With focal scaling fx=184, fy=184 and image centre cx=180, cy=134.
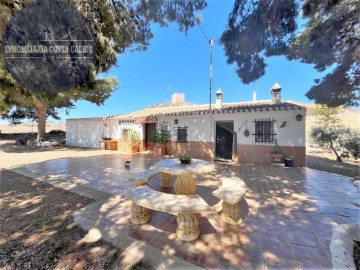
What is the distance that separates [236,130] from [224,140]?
3.64ft

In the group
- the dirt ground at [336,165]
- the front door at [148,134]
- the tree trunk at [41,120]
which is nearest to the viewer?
the dirt ground at [336,165]

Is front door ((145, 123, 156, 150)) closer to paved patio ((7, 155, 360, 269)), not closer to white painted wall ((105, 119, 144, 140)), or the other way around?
white painted wall ((105, 119, 144, 140))

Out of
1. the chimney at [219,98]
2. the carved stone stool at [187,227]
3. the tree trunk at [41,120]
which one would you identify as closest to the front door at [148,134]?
the chimney at [219,98]

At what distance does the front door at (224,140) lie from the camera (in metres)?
12.2

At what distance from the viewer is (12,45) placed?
5332 millimetres

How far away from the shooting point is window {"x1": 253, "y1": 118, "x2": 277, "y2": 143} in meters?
10.8

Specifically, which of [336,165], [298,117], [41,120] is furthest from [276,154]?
[41,120]

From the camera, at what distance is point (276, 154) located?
10.4m

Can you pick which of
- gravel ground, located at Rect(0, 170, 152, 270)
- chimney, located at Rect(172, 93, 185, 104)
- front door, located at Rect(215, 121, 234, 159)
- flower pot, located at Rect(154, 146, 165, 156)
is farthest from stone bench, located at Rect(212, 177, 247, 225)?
chimney, located at Rect(172, 93, 185, 104)

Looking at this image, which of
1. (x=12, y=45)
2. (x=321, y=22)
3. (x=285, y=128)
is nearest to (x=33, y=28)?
(x=12, y=45)

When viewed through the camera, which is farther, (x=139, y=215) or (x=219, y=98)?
(x=219, y=98)

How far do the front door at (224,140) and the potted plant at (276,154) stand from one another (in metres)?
2.51

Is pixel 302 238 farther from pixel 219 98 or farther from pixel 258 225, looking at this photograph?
pixel 219 98

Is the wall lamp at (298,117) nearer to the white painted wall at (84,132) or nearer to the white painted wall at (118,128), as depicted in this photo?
the white painted wall at (118,128)
